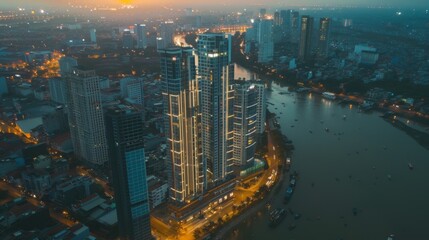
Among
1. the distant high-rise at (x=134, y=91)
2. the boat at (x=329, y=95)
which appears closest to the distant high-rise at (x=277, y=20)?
the boat at (x=329, y=95)

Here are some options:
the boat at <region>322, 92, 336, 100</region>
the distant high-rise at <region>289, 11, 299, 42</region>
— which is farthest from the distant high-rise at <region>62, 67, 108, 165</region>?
the distant high-rise at <region>289, 11, 299, 42</region>

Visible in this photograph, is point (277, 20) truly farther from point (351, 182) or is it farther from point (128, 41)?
point (351, 182)

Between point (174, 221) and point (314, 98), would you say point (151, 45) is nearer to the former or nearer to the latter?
point (314, 98)

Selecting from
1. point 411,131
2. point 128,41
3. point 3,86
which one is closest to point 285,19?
point 128,41

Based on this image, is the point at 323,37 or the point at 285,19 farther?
the point at 285,19

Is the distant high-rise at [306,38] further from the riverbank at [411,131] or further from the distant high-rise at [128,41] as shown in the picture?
the distant high-rise at [128,41]
